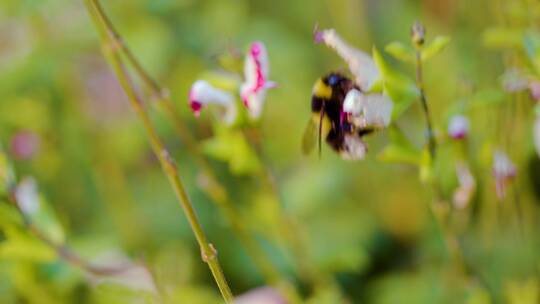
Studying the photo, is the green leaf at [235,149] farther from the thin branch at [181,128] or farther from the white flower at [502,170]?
the white flower at [502,170]

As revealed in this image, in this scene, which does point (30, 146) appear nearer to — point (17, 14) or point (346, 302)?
point (17, 14)

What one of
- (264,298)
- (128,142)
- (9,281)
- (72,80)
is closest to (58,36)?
(72,80)

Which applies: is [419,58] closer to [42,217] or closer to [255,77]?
[255,77]

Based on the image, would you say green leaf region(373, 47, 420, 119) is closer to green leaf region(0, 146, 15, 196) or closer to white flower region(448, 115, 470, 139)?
white flower region(448, 115, 470, 139)

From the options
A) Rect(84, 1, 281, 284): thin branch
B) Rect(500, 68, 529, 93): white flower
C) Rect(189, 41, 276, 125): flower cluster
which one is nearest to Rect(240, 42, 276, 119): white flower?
Rect(189, 41, 276, 125): flower cluster

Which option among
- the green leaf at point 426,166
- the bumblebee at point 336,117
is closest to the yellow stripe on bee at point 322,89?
the bumblebee at point 336,117

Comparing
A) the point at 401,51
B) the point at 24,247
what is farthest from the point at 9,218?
the point at 401,51
